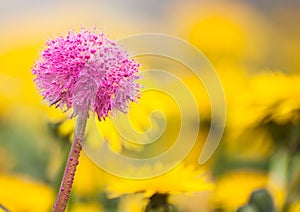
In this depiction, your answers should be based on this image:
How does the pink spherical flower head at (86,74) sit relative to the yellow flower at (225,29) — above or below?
below

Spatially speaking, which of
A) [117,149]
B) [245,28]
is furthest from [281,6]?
[117,149]

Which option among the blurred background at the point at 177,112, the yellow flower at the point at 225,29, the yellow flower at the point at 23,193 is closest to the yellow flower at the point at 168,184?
the blurred background at the point at 177,112

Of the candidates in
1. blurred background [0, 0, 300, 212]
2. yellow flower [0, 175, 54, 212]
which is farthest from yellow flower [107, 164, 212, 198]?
yellow flower [0, 175, 54, 212]

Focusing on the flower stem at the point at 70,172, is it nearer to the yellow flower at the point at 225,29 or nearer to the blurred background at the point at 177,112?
the blurred background at the point at 177,112

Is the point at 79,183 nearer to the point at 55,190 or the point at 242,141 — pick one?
the point at 55,190

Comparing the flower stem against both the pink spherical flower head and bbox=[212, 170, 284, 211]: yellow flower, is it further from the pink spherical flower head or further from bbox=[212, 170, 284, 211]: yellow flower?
bbox=[212, 170, 284, 211]: yellow flower

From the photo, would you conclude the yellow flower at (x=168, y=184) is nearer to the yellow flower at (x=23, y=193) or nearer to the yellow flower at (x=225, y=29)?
the yellow flower at (x=23, y=193)

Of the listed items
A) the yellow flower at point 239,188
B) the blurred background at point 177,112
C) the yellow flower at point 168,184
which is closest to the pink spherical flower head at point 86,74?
the blurred background at point 177,112

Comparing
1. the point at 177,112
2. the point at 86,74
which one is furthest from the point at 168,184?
the point at 86,74

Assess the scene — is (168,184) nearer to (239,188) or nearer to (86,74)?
(239,188)
